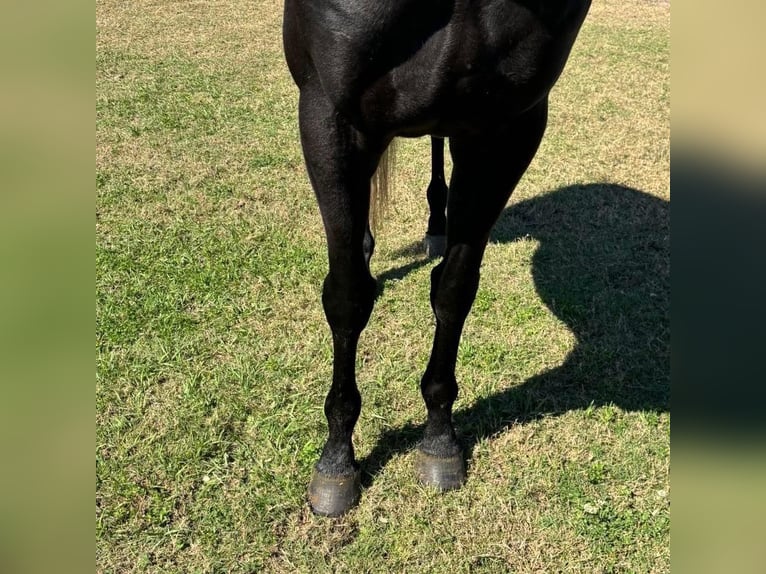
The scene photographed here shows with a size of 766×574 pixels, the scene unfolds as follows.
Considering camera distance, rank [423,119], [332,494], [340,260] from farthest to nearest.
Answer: [332,494] → [340,260] → [423,119]

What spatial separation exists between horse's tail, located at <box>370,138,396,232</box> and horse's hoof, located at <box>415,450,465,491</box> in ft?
4.58

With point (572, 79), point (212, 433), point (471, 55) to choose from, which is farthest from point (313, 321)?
point (572, 79)

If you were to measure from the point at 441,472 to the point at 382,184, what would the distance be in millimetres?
1490

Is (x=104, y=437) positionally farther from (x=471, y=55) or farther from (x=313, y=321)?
(x=471, y=55)

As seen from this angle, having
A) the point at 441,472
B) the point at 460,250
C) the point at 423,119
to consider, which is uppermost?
the point at 423,119

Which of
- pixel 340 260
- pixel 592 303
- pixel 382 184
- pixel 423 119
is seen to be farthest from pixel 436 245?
pixel 423 119

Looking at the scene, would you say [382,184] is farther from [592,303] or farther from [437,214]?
[592,303]

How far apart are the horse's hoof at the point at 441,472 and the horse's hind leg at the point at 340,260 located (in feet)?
0.85

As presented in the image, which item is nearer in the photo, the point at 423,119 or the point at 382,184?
the point at 423,119

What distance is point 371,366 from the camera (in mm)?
2893

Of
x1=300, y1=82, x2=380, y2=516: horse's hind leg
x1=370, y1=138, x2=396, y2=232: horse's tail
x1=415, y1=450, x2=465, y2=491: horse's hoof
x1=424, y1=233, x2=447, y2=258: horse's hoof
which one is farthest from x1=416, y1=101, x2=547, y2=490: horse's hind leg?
x1=424, y1=233, x2=447, y2=258: horse's hoof

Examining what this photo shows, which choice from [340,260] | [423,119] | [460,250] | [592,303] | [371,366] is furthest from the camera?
[592,303]
